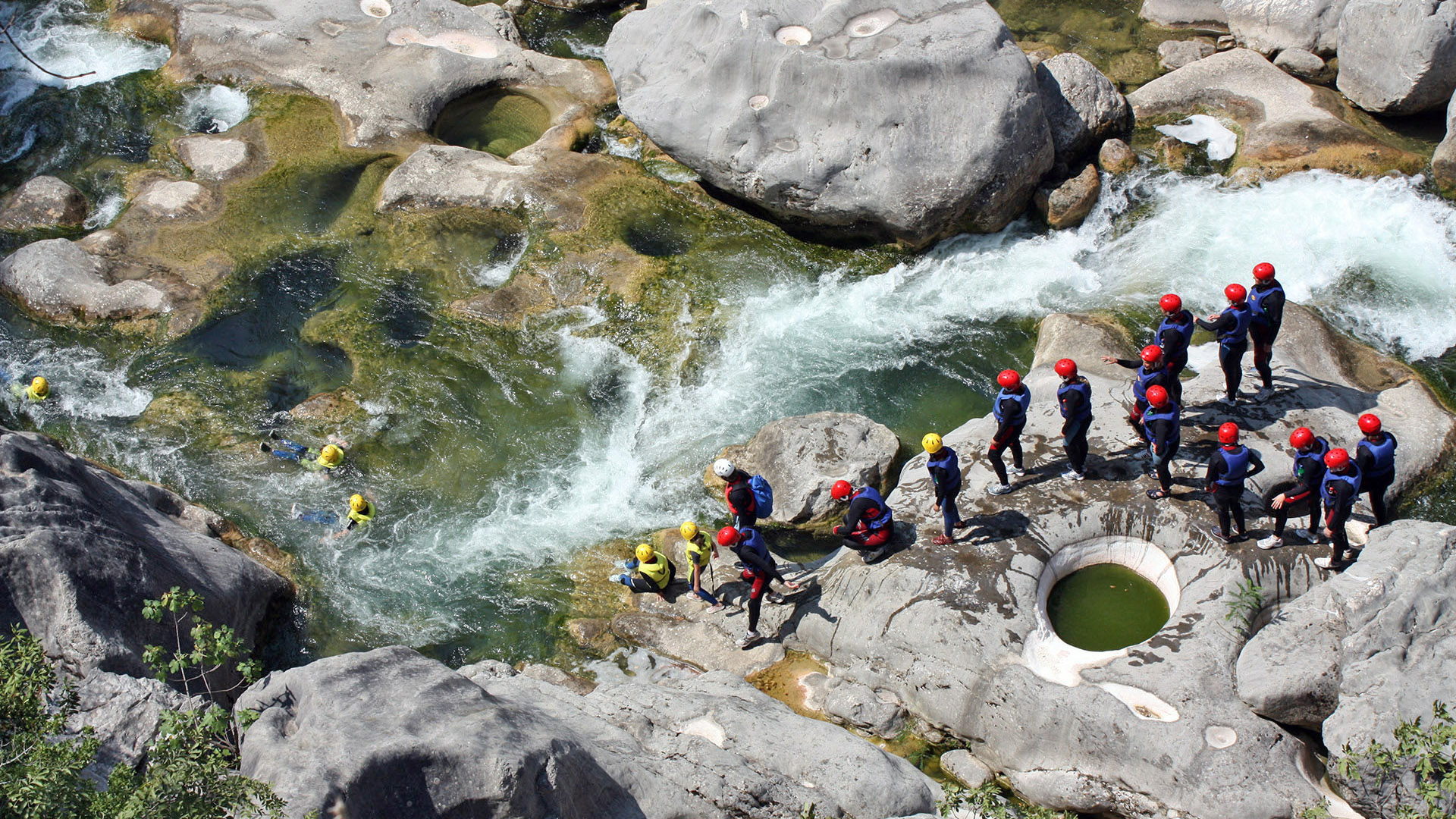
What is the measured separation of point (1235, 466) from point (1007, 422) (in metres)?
2.19

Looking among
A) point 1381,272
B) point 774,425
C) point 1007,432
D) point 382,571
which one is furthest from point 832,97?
point 382,571

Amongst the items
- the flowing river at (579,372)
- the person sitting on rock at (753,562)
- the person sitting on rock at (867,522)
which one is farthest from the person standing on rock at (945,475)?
the flowing river at (579,372)

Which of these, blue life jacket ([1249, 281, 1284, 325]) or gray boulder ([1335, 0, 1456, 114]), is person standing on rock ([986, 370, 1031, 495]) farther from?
gray boulder ([1335, 0, 1456, 114])

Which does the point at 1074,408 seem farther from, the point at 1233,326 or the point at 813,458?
the point at 813,458

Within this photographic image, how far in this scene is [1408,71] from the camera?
52.9ft

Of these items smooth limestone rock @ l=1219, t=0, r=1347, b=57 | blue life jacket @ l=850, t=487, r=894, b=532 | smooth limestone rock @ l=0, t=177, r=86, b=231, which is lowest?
smooth limestone rock @ l=0, t=177, r=86, b=231

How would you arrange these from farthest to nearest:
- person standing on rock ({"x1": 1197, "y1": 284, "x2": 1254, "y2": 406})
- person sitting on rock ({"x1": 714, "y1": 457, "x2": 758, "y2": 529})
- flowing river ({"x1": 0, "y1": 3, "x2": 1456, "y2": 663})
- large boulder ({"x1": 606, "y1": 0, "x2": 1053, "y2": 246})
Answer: large boulder ({"x1": 606, "y1": 0, "x2": 1053, "y2": 246}) < flowing river ({"x1": 0, "y1": 3, "x2": 1456, "y2": 663}) < person standing on rock ({"x1": 1197, "y1": 284, "x2": 1254, "y2": 406}) < person sitting on rock ({"x1": 714, "y1": 457, "x2": 758, "y2": 529})

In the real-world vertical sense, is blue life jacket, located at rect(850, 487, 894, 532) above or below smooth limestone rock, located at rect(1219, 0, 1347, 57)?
below

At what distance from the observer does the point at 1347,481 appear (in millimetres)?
9680

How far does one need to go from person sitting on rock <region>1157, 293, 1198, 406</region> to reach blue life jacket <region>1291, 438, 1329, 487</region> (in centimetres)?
146

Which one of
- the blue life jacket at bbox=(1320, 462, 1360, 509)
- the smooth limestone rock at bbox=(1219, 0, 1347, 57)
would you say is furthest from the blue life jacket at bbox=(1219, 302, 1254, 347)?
the smooth limestone rock at bbox=(1219, 0, 1347, 57)

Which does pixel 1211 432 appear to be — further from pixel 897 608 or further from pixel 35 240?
pixel 35 240

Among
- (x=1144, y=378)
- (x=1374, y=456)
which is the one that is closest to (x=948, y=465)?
(x=1144, y=378)

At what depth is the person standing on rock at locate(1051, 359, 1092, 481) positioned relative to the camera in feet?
34.9
